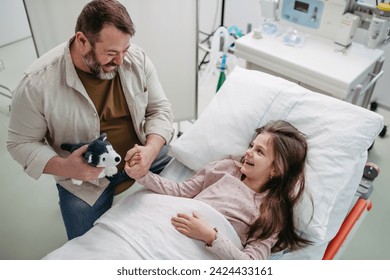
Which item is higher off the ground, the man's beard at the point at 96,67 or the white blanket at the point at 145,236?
the man's beard at the point at 96,67

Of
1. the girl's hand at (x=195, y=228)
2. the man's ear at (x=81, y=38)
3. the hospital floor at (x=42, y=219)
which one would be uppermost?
the man's ear at (x=81, y=38)

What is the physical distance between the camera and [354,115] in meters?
1.40

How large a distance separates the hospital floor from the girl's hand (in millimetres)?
999

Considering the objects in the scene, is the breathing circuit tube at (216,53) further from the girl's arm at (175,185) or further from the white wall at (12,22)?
the white wall at (12,22)

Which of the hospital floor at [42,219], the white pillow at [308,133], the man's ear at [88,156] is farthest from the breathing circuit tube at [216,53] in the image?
the man's ear at [88,156]

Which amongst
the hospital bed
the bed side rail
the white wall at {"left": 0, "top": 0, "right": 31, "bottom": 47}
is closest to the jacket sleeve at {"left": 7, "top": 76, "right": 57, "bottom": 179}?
the hospital bed

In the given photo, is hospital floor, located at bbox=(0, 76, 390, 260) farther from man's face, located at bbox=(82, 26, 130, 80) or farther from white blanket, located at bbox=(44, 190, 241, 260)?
man's face, located at bbox=(82, 26, 130, 80)

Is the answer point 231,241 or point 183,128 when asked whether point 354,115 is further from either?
point 183,128

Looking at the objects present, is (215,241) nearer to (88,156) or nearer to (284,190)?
(284,190)

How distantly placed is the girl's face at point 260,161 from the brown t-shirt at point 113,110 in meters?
0.51

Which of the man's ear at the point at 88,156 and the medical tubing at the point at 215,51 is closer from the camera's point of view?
the man's ear at the point at 88,156

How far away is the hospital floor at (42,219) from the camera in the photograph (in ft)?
6.22

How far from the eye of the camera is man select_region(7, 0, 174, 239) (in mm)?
1226

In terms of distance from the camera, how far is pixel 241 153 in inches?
59.3
